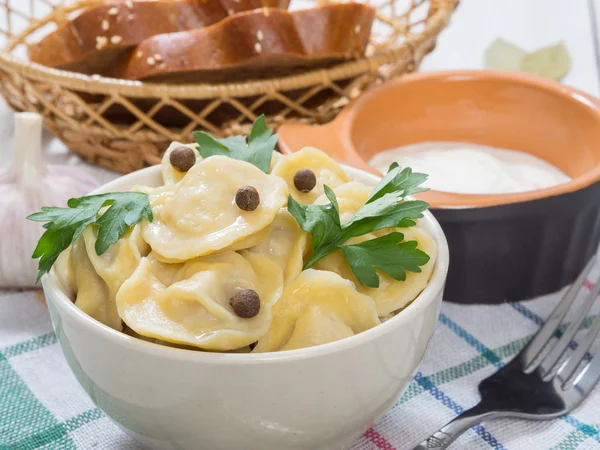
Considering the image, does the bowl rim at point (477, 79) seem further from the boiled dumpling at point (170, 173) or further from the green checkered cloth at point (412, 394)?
the boiled dumpling at point (170, 173)

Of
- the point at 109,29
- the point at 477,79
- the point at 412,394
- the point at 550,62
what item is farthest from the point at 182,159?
the point at 550,62

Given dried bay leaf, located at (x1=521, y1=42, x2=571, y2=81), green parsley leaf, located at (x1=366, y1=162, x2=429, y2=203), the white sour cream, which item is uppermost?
green parsley leaf, located at (x1=366, y1=162, x2=429, y2=203)

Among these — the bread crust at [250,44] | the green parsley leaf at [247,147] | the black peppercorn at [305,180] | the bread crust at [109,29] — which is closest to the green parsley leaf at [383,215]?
the black peppercorn at [305,180]

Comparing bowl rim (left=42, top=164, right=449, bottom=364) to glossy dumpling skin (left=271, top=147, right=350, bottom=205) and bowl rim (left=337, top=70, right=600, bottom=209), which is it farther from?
bowl rim (left=337, top=70, right=600, bottom=209)

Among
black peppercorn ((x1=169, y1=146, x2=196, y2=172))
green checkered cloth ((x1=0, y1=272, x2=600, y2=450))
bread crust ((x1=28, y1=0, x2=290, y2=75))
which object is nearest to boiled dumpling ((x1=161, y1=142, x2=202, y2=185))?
black peppercorn ((x1=169, y1=146, x2=196, y2=172))

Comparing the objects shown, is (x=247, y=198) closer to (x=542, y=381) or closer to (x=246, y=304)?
(x=246, y=304)

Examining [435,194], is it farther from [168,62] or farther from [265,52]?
[168,62]

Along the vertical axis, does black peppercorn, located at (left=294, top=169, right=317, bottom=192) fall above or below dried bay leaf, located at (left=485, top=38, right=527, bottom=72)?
above
